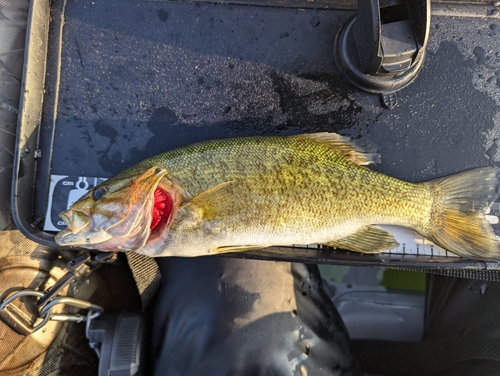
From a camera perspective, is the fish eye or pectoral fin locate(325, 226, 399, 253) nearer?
the fish eye

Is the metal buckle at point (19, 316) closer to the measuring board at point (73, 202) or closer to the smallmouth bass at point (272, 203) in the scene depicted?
the measuring board at point (73, 202)

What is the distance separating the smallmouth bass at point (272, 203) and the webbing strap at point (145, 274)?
0.46m

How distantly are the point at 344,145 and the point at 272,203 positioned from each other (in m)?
0.54

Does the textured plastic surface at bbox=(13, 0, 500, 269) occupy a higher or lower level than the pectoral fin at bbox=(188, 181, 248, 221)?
higher

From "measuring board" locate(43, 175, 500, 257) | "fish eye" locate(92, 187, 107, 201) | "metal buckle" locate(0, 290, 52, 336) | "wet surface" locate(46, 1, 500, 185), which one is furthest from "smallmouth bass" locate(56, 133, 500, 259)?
"metal buckle" locate(0, 290, 52, 336)

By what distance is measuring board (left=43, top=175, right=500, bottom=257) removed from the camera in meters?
1.91

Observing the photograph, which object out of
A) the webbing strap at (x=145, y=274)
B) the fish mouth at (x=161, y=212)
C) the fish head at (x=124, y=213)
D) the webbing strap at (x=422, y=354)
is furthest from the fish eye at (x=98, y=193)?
the webbing strap at (x=422, y=354)

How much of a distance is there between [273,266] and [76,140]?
1426 mm

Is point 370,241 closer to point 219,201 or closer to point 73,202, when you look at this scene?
point 219,201

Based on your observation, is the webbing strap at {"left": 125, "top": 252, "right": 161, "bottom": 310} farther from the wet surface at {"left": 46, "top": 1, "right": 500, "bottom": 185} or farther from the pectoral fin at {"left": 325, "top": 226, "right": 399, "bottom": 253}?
the pectoral fin at {"left": 325, "top": 226, "right": 399, "bottom": 253}

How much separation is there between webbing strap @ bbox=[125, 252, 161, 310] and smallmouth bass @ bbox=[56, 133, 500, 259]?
1.51 feet

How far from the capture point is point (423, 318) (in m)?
2.80

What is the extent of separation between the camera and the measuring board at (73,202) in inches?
75.2

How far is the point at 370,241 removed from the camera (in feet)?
5.92
